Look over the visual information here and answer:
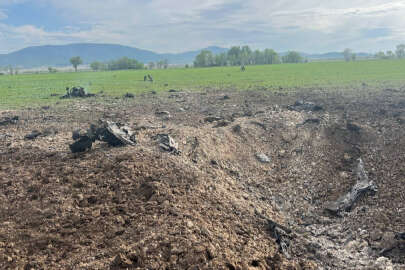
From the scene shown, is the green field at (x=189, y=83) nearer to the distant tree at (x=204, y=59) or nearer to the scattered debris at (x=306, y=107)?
the scattered debris at (x=306, y=107)

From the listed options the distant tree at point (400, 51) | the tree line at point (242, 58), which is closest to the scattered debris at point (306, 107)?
the tree line at point (242, 58)

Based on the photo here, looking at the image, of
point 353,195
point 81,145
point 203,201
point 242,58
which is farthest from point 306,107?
point 242,58

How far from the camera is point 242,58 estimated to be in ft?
463

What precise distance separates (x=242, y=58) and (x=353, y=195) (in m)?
139

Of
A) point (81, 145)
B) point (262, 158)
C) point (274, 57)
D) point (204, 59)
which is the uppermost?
point (274, 57)

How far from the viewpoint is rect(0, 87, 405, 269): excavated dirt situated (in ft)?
18.5

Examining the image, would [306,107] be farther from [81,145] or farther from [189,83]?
[189,83]

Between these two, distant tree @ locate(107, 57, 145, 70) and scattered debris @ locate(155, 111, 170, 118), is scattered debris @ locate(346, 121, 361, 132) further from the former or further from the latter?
distant tree @ locate(107, 57, 145, 70)

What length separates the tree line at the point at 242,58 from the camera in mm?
137375

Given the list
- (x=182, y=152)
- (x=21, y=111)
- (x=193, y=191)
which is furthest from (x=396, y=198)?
(x=21, y=111)

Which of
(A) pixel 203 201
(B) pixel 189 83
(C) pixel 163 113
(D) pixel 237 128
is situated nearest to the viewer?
(A) pixel 203 201

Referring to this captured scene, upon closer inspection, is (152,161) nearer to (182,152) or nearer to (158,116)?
(182,152)

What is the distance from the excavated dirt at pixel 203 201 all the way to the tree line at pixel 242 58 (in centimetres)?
12783

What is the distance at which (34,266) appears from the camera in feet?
17.1
